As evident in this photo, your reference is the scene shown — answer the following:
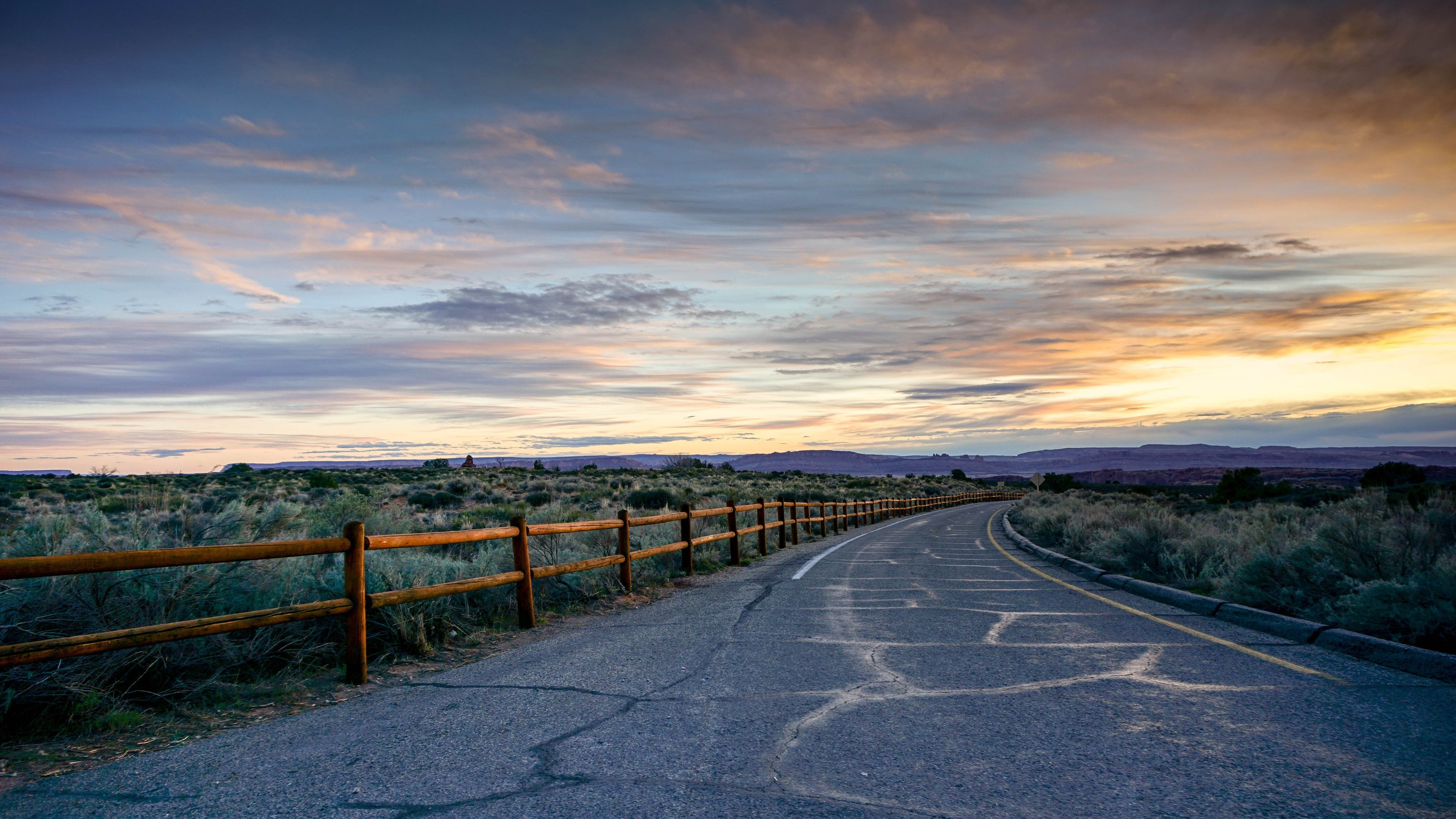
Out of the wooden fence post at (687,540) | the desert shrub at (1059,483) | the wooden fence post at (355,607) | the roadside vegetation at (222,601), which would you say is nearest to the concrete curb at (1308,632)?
the wooden fence post at (687,540)

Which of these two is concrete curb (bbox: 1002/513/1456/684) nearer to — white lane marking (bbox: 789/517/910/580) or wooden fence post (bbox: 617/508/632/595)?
white lane marking (bbox: 789/517/910/580)

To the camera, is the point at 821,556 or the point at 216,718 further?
the point at 821,556

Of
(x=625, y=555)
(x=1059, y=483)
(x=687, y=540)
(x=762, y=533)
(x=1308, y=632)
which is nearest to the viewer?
(x=1308, y=632)

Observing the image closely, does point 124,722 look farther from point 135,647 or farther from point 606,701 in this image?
point 606,701

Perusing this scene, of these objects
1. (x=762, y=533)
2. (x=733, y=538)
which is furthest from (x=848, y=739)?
(x=762, y=533)

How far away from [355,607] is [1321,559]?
31.6ft

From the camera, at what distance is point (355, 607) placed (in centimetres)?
647

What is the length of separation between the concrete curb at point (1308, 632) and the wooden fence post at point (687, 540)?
6214 millimetres

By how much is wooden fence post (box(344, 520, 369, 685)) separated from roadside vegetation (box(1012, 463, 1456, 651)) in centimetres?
808

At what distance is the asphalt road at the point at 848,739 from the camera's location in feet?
12.5

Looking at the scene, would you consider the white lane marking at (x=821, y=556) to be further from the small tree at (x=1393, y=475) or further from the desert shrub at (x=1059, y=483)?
the desert shrub at (x=1059, y=483)

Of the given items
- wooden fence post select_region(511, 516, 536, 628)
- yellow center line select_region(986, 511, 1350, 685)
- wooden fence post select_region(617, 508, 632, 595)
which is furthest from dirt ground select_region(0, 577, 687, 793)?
yellow center line select_region(986, 511, 1350, 685)

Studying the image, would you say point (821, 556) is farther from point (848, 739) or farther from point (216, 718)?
point (216, 718)

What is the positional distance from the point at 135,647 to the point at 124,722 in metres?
0.46
